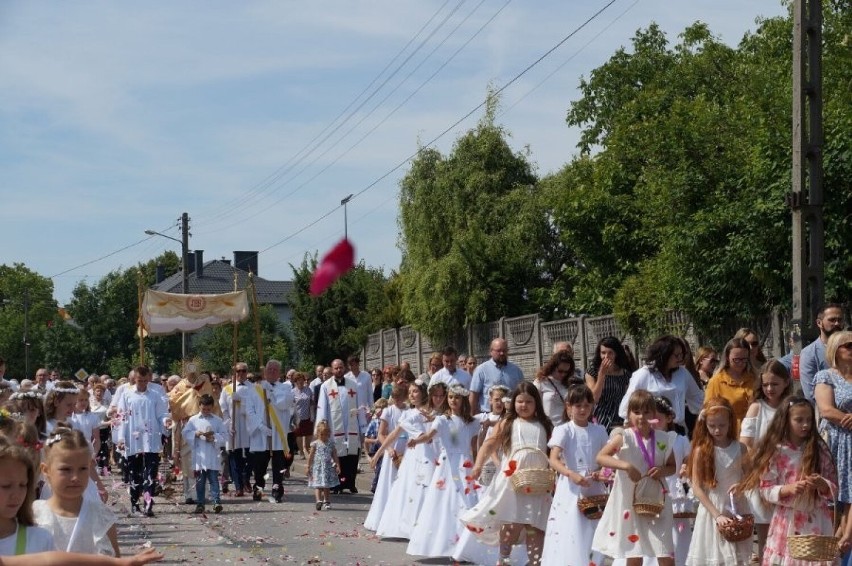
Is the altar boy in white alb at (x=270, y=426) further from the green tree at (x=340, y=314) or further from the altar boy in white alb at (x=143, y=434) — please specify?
the green tree at (x=340, y=314)

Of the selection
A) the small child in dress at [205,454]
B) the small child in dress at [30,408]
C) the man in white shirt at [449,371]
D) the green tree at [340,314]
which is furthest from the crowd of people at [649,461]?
the green tree at [340,314]

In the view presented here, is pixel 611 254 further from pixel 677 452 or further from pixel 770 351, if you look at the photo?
pixel 677 452

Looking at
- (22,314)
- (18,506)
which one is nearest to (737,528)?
(18,506)

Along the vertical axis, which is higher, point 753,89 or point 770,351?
point 753,89

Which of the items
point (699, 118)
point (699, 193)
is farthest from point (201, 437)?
point (699, 118)

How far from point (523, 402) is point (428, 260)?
2740cm

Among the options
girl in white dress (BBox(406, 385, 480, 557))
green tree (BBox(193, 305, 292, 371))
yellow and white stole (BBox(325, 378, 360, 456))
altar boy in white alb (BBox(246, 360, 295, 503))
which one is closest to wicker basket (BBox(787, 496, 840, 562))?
girl in white dress (BBox(406, 385, 480, 557))

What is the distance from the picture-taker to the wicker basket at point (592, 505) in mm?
9828

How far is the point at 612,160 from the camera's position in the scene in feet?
111

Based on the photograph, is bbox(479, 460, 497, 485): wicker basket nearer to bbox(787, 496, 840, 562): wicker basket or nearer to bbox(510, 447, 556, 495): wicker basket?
bbox(510, 447, 556, 495): wicker basket

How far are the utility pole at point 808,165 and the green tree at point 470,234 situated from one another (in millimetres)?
20978

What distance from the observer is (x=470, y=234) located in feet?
118

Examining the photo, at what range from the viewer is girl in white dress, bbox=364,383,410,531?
14.6 m

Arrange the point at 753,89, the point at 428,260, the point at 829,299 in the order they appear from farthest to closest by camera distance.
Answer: the point at 428,260 → the point at 753,89 → the point at 829,299
